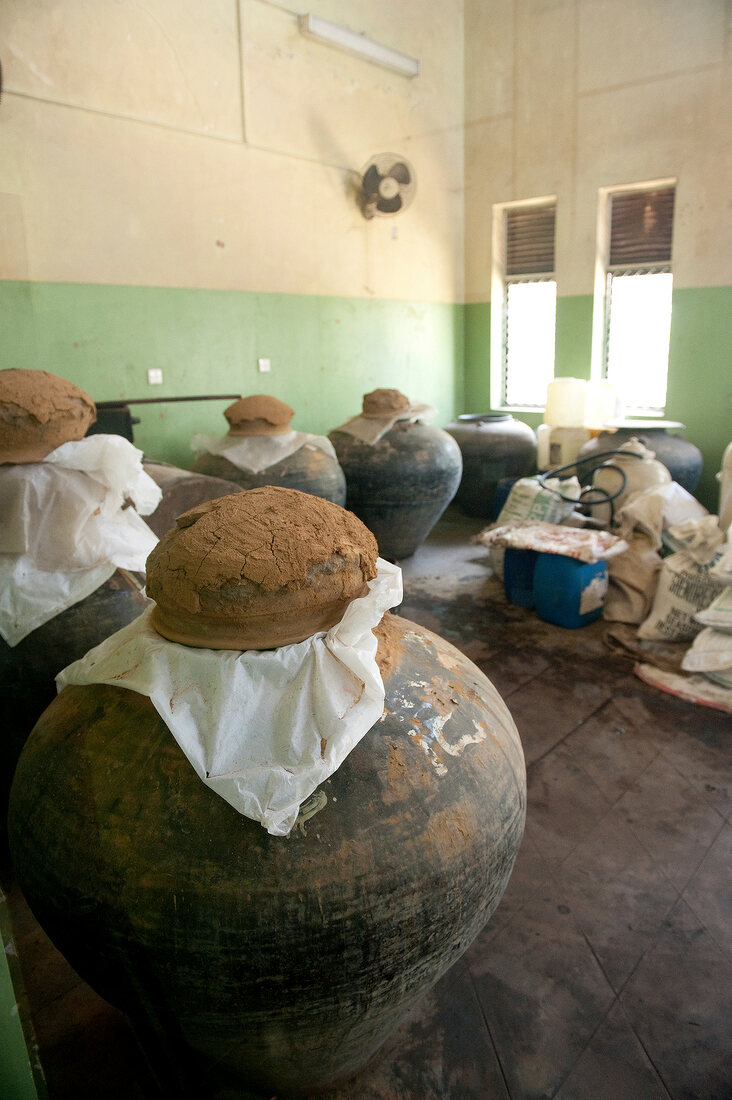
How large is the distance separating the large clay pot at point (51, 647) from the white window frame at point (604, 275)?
4982 millimetres

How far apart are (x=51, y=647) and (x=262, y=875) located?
119 centimetres

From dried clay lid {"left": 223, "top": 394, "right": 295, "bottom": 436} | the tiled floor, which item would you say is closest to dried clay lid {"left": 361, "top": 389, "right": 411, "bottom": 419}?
dried clay lid {"left": 223, "top": 394, "right": 295, "bottom": 436}

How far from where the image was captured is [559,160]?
594 cm

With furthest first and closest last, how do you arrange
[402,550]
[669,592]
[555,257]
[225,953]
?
[555,257] < [402,550] < [669,592] < [225,953]

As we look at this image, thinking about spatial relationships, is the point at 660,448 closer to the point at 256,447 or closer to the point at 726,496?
the point at 726,496

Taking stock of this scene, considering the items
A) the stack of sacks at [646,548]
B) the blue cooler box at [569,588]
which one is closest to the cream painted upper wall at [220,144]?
the blue cooler box at [569,588]

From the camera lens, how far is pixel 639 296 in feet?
19.5

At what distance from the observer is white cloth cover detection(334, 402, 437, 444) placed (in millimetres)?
4633

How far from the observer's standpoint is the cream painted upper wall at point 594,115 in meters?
5.16

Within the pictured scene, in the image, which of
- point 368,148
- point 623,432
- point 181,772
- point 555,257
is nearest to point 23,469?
point 181,772

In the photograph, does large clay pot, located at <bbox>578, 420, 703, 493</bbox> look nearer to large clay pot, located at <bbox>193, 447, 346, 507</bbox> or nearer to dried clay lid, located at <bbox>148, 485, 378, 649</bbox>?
large clay pot, located at <bbox>193, 447, 346, 507</bbox>

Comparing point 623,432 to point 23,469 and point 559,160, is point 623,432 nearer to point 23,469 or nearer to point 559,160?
point 559,160

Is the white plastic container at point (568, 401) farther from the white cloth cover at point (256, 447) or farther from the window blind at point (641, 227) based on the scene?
the white cloth cover at point (256, 447)

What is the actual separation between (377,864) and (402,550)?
3.97 meters
